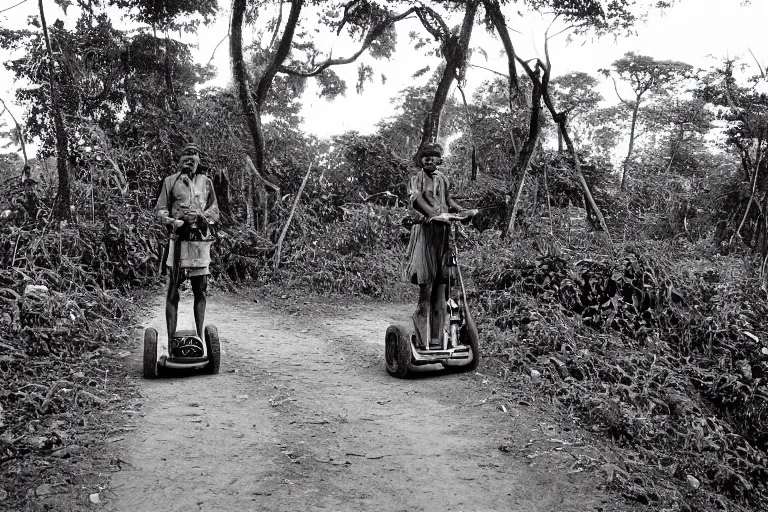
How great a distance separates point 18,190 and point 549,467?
8.93 metres

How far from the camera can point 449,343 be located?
5609mm

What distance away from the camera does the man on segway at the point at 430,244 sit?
216 inches

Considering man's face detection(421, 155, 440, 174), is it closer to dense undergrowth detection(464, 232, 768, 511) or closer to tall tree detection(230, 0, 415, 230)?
dense undergrowth detection(464, 232, 768, 511)

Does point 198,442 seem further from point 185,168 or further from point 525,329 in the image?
point 525,329

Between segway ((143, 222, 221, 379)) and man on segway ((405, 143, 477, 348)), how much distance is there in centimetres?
180

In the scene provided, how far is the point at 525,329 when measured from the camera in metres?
7.39

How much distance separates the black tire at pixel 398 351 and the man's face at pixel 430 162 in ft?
4.70

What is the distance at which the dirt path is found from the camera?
10.7ft

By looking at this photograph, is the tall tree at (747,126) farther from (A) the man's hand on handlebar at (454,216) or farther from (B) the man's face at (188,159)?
(B) the man's face at (188,159)

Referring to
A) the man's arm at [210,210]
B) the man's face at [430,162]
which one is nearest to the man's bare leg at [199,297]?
the man's arm at [210,210]

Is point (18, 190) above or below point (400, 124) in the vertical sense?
below

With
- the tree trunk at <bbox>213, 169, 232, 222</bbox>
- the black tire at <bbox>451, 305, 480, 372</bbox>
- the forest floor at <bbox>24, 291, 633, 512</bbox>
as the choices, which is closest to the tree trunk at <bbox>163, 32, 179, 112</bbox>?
the tree trunk at <bbox>213, 169, 232, 222</bbox>

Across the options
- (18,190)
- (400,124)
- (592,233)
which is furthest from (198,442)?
(400,124)

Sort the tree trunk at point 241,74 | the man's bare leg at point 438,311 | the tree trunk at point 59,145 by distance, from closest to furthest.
Result: the man's bare leg at point 438,311 < the tree trunk at point 59,145 < the tree trunk at point 241,74
